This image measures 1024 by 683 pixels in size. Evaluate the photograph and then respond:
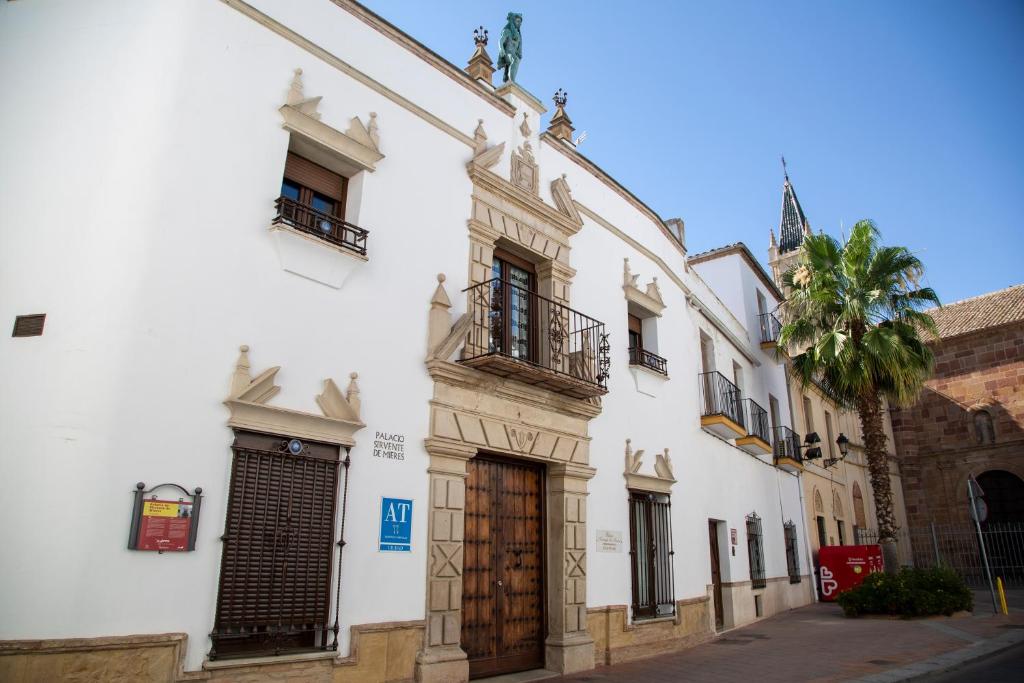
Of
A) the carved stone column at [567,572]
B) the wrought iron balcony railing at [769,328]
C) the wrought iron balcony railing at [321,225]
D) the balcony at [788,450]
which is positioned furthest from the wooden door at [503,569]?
the wrought iron balcony railing at [769,328]

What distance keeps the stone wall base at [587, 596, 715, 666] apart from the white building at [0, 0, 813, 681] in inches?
2.2

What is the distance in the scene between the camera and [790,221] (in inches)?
2265

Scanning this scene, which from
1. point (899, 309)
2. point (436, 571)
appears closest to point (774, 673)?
point (436, 571)

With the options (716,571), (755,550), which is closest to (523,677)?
(716,571)

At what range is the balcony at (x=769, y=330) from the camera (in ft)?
61.8

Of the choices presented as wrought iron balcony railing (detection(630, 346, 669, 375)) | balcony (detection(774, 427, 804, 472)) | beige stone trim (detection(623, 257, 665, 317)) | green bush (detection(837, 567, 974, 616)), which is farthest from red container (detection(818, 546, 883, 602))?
beige stone trim (detection(623, 257, 665, 317))

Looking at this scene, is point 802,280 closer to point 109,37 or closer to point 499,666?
point 499,666

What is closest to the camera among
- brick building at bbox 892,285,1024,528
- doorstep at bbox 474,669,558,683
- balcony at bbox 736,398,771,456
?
doorstep at bbox 474,669,558,683

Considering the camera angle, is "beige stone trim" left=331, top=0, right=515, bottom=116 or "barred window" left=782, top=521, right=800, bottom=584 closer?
A: "beige stone trim" left=331, top=0, right=515, bottom=116

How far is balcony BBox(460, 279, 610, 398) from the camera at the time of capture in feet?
28.5

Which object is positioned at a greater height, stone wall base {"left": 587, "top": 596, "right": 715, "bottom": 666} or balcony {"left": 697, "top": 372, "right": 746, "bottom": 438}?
balcony {"left": 697, "top": 372, "right": 746, "bottom": 438}

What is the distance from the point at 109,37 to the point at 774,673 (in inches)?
384

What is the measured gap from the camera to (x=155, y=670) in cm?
541

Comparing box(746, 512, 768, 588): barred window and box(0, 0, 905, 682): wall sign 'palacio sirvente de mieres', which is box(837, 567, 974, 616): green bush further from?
box(0, 0, 905, 682): wall sign 'palacio sirvente de mieres'
